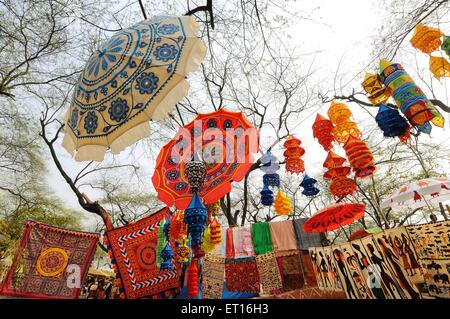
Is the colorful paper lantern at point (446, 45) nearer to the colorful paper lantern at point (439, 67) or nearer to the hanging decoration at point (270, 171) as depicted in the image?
the colorful paper lantern at point (439, 67)

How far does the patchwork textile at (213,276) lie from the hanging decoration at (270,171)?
3.21 meters

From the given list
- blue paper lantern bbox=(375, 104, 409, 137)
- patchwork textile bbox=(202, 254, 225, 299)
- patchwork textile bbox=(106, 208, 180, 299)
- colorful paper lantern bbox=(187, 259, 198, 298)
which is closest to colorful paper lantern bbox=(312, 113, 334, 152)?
blue paper lantern bbox=(375, 104, 409, 137)

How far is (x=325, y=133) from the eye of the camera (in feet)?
18.2

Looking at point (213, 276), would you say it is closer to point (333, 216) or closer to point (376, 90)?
point (333, 216)

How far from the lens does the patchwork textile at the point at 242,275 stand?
25.9ft

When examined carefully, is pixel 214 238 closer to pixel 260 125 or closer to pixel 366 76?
pixel 366 76

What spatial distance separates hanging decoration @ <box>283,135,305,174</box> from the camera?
20.7 ft

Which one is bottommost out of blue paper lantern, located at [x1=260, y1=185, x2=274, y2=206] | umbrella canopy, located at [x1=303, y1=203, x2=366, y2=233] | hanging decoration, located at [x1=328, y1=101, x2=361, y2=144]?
umbrella canopy, located at [x1=303, y1=203, x2=366, y2=233]

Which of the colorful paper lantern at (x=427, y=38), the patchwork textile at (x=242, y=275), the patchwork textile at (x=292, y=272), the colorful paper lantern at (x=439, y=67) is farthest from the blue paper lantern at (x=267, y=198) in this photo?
the colorful paper lantern at (x=427, y=38)

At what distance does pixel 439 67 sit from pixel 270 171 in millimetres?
4059

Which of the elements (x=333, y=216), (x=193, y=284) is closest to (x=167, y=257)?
(x=193, y=284)

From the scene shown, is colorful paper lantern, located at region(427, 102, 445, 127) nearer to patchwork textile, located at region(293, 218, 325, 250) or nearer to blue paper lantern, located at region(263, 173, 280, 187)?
blue paper lantern, located at region(263, 173, 280, 187)

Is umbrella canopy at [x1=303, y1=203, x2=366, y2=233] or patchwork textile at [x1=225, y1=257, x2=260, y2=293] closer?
umbrella canopy at [x1=303, y1=203, x2=366, y2=233]

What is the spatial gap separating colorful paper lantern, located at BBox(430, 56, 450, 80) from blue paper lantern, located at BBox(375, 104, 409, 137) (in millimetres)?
1064
